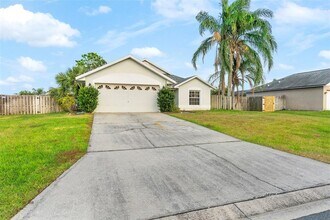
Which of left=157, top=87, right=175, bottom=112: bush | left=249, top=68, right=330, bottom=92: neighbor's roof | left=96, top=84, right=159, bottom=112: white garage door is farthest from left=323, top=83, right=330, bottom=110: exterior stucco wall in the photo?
left=96, top=84, right=159, bottom=112: white garage door

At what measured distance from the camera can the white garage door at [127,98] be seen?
57.4 feet

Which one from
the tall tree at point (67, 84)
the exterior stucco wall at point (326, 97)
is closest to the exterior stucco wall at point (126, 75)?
the tall tree at point (67, 84)

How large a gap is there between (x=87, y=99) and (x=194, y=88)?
32.1 feet

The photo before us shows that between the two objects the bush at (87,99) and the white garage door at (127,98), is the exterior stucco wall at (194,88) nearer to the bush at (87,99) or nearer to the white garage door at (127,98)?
the white garage door at (127,98)

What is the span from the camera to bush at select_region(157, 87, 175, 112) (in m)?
18.1

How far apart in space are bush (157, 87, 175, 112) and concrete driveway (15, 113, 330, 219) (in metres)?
11.5

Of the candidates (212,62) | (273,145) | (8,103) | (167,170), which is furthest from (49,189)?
(212,62)

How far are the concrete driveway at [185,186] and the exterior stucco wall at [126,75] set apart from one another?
1146 cm

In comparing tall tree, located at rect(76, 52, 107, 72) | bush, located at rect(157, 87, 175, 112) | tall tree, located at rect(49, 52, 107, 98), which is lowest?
bush, located at rect(157, 87, 175, 112)

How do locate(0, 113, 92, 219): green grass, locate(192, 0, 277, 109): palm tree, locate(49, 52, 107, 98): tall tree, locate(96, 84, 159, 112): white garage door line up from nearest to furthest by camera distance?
locate(0, 113, 92, 219): green grass
locate(96, 84, 159, 112): white garage door
locate(49, 52, 107, 98): tall tree
locate(192, 0, 277, 109): palm tree

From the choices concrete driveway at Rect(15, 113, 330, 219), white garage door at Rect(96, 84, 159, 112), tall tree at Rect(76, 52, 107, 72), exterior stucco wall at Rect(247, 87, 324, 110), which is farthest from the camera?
tall tree at Rect(76, 52, 107, 72)

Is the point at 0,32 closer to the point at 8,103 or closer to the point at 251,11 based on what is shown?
the point at 8,103

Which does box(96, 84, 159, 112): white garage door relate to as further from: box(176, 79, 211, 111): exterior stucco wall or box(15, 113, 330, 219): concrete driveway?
box(15, 113, 330, 219): concrete driveway

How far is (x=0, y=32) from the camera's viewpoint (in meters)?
12.6
